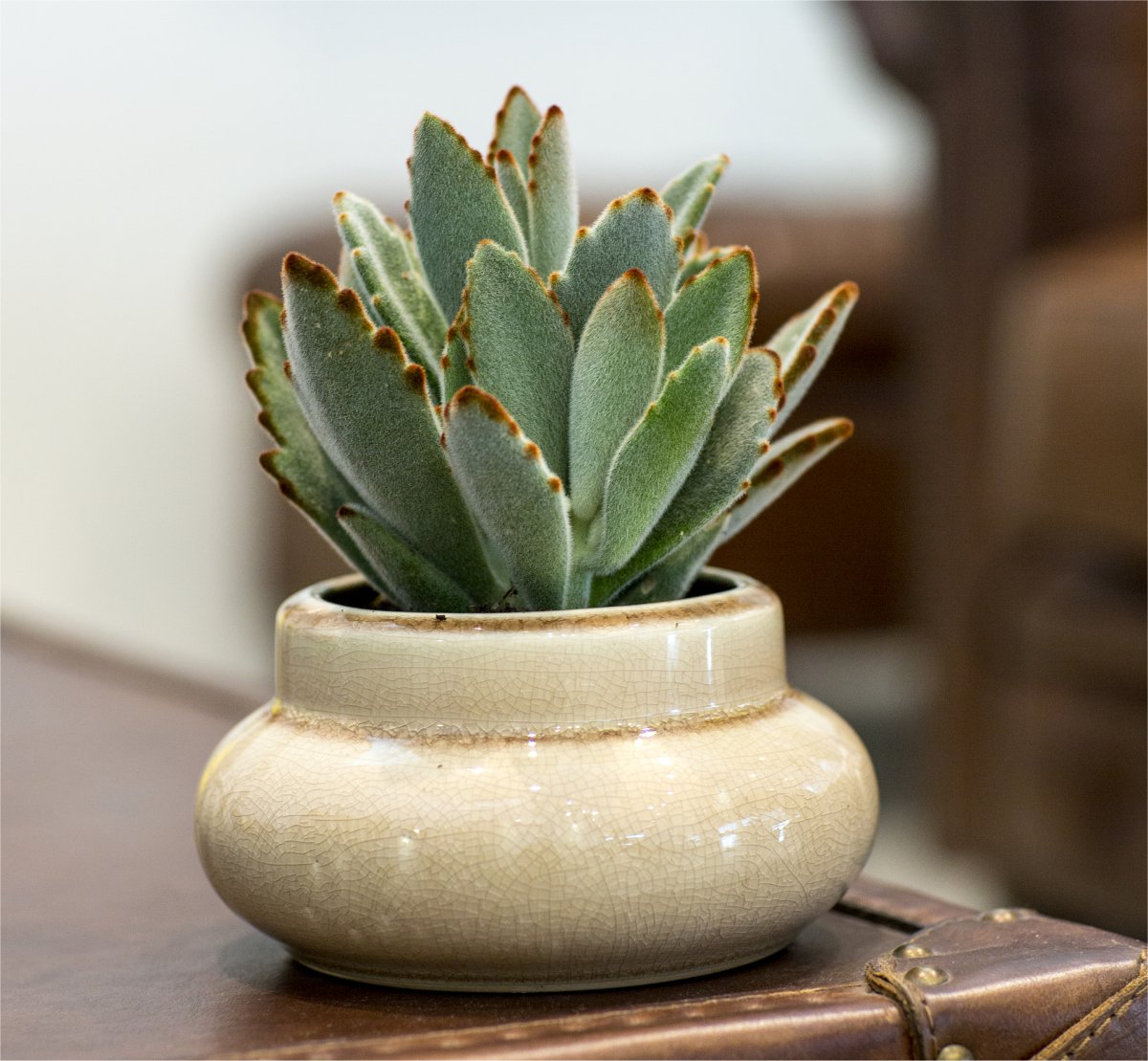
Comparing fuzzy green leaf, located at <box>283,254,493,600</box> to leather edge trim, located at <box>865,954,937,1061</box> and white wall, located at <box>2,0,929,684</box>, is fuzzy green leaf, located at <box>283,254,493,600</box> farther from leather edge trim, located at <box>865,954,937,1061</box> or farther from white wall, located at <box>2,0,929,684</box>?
white wall, located at <box>2,0,929,684</box>

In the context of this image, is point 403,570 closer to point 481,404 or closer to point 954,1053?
point 481,404

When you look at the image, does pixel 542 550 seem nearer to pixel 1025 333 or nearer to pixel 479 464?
pixel 479 464

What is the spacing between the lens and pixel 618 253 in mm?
396

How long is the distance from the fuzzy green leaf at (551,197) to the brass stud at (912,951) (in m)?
0.20

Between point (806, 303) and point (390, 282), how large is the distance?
4.77 ft

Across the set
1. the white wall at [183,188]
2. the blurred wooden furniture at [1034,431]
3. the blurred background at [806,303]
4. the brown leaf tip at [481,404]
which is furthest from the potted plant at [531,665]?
the white wall at [183,188]

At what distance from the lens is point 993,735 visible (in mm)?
1284

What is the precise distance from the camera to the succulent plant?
376 millimetres

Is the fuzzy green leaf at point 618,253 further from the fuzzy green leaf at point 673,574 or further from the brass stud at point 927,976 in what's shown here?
the brass stud at point 927,976

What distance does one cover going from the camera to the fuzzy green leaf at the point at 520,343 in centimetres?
38

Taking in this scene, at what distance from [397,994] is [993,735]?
3.22 feet

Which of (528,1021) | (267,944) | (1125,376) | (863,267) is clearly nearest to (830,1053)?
(528,1021)

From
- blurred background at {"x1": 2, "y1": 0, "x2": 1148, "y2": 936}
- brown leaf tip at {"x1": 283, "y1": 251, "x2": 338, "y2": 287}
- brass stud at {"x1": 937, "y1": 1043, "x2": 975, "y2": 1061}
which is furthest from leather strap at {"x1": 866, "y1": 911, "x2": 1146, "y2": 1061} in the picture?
blurred background at {"x1": 2, "y1": 0, "x2": 1148, "y2": 936}

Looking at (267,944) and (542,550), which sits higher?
(542,550)
